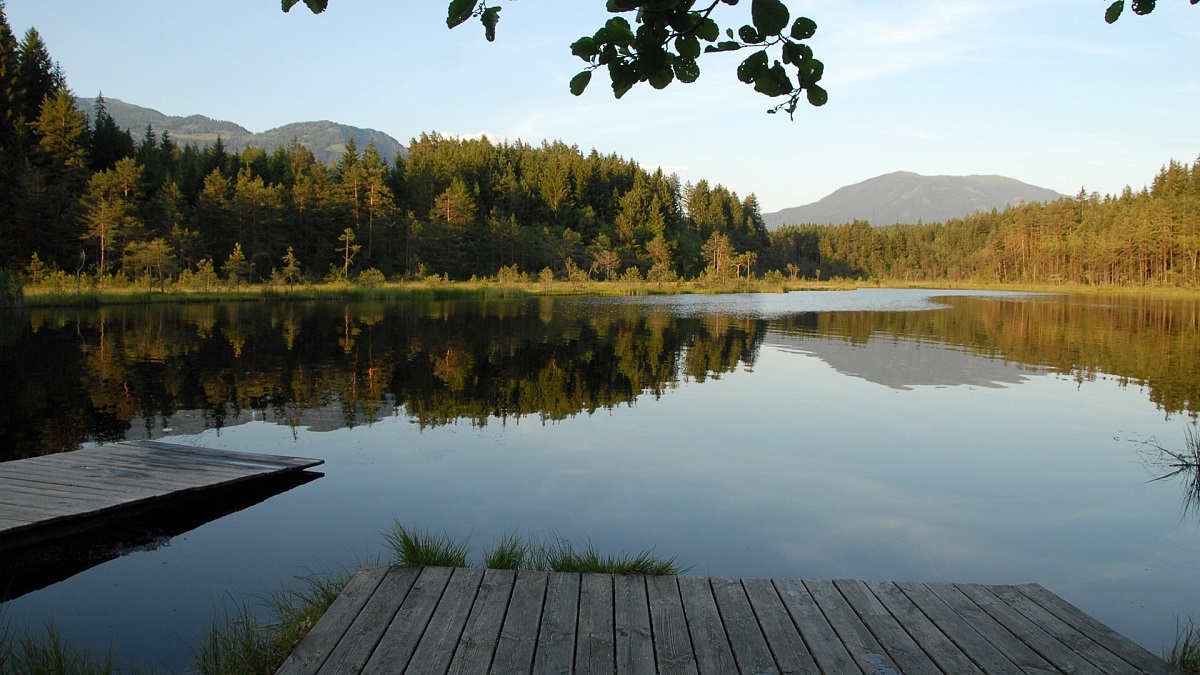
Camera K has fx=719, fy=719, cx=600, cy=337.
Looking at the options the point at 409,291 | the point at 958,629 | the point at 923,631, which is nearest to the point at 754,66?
the point at 923,631

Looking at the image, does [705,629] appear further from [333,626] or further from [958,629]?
[333,626]

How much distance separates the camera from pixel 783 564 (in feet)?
20.7

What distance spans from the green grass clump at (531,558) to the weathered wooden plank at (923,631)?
1.57m

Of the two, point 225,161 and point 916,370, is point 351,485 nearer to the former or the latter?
point 916,370

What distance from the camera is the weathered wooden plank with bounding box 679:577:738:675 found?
363 cm

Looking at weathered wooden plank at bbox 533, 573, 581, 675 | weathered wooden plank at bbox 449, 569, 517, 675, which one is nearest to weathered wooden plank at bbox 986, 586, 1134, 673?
weathered wooden plank at bbox 533, 573, 581, 675

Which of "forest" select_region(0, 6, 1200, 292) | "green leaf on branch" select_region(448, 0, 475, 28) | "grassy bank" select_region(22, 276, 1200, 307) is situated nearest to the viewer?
"green leaf on branch" select_region(448, 0, 475, 28)

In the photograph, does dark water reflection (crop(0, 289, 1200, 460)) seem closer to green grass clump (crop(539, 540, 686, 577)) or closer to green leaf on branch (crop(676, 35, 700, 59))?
green grass clump (crop(539, 540, 686, 577))

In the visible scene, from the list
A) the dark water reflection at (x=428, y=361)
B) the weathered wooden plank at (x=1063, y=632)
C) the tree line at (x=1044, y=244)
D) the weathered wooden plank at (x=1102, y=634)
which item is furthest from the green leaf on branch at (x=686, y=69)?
the tree line at (x=1044, y=244)

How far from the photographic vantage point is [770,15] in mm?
2646

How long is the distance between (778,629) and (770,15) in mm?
3192

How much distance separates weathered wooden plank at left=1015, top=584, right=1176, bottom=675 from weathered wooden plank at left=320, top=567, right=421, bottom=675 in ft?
13.1

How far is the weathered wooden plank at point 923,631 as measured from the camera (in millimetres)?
3678

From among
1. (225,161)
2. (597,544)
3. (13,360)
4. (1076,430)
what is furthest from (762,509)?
(225,161)
